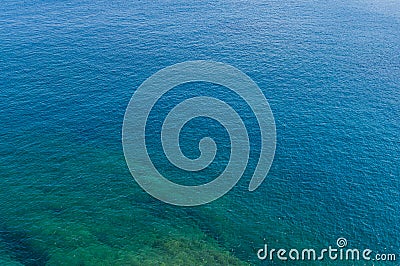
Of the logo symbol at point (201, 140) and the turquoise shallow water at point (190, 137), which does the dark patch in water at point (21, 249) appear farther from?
the logo symbol at point (201, 140)

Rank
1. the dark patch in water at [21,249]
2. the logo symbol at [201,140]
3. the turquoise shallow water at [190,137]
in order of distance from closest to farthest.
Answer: the dark patch in water at [21,249] → the turquoise shallow water at [190,137] → the logo symbol at [201,140]

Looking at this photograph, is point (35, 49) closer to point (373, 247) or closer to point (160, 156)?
point (160, 156)

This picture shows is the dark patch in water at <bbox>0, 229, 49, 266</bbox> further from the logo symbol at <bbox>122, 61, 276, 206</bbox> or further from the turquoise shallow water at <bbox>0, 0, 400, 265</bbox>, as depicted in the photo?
the logo symbol at <bbox>122, 61, 276, 206</bbox>

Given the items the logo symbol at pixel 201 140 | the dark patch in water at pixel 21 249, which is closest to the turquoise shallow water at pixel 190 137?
the dark patch in water at pixel 21 249

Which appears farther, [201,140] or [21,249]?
[201,140]

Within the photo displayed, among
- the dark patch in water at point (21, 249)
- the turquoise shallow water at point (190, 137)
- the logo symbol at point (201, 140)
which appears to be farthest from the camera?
the logo symbol at point (201, 140)

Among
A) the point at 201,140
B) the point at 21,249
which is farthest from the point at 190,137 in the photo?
the point at 21,249

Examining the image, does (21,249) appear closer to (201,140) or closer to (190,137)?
(190,137)
